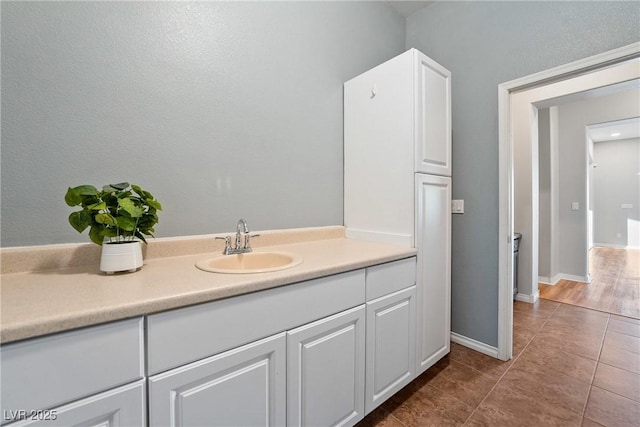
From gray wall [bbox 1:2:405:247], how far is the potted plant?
0.24 metres

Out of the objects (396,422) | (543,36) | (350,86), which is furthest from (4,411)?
(543,36)

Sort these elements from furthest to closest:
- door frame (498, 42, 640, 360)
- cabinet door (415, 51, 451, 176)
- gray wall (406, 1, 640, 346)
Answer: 1. door frame (498, 42, 640, 360)
2. gray wall (406, 1, 640, 346)
3. cabinet door (415, 51, 451, 176)

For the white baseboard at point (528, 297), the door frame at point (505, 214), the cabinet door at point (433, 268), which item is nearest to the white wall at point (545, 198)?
the white baseboard at point (528, 297)

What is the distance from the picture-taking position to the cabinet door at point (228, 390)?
74cm

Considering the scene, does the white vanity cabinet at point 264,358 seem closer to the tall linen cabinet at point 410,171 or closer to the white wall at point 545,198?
the tall linen cabinet at point 410,171

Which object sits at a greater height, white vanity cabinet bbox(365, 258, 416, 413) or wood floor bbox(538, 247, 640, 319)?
white vanity cabinet bbox(365, 258, 416, 413)

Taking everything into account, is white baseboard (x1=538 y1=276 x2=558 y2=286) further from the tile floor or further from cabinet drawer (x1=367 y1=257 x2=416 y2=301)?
cabinet drawer (x1=367 y1=257 x2=416 y2=301)

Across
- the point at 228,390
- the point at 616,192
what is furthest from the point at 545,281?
the point at 616,192

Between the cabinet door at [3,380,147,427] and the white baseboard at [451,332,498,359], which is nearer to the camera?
the cabinet door at [3,380,147,427]

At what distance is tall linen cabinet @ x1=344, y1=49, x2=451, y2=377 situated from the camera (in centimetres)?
152

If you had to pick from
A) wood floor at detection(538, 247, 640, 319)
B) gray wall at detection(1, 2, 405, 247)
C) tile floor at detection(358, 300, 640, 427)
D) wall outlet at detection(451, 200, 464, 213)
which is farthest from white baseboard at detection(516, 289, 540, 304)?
gray wall at detection(1, 2, 405, 247)

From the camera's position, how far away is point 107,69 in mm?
1118

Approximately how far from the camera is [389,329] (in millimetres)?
1368

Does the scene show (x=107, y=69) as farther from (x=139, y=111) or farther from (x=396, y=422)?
(x=396, y=422)
